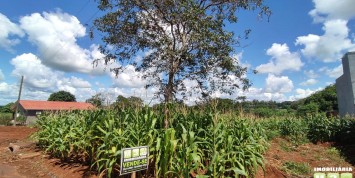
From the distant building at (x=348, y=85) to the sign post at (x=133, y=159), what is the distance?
58.8ft

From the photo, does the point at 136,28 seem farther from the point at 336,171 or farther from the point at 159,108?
the point at 336,171

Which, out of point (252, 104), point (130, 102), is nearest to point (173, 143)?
point (130, 102)

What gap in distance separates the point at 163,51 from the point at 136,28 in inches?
59.4

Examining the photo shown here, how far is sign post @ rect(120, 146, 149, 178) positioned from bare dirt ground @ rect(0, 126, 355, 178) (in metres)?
1.35

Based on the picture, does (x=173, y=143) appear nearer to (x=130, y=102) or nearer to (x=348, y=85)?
(x=130, y=102)

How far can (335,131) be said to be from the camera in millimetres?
11719

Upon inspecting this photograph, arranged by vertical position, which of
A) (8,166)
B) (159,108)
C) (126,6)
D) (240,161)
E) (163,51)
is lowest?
(8,166)

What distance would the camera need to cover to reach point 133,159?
423 centimetres

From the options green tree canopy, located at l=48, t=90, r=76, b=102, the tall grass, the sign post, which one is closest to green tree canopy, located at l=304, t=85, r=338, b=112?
the tall grass

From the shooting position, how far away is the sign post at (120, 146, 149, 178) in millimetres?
4129

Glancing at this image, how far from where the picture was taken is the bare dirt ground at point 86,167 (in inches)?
231

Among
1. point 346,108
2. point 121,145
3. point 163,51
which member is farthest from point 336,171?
point 346,108

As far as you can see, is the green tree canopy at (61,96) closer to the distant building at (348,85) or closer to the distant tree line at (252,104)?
the distant tree line at (252,104)

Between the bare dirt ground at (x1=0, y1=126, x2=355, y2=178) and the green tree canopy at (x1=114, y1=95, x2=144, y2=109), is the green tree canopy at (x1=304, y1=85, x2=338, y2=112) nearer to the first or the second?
→ the bare dirt ground at (x1=0, y1=126, x2=355, y2=178)
